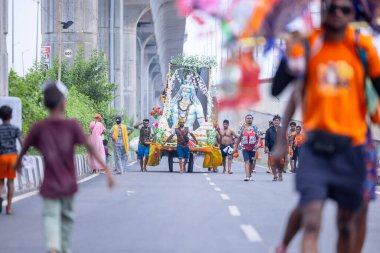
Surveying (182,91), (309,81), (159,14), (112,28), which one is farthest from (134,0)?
(309,81)

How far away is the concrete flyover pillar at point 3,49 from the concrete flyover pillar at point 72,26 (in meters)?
22.0

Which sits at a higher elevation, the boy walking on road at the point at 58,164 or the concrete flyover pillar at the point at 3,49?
the concrete flyover pillar at the point at 3,49

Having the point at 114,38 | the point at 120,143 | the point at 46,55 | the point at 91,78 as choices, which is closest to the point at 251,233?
the point at 120,143

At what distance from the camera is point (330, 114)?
675cm

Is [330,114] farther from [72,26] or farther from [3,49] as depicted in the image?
[72,26]

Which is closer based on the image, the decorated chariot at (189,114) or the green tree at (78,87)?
the green tree at (78,87)

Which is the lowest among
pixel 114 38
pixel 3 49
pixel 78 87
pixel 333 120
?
pixel 333 120

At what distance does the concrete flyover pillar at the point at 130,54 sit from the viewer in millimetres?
82938

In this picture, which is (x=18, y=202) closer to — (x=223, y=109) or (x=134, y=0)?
(x=223, y=109)

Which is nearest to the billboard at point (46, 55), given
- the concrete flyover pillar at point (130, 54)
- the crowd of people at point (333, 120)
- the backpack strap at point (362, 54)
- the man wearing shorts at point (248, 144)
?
the man wearing shorts at point (248, 144)

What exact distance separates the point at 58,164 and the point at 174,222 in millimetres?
5536

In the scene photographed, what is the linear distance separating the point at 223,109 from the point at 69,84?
38.4 m

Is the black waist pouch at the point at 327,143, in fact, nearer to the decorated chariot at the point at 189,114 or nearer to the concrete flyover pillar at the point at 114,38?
the decorated chariot at the point at 189,114

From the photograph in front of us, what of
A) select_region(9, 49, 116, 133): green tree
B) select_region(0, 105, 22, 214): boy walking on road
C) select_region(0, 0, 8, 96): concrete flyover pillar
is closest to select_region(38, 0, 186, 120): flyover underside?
select_region(9, 49, 116, 133): green tree
